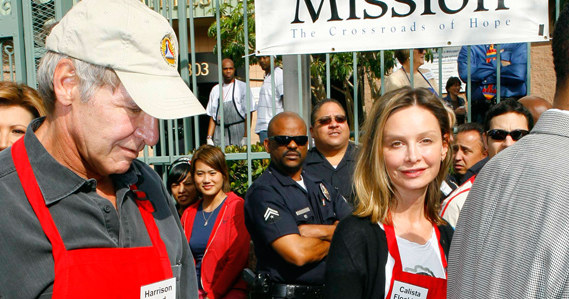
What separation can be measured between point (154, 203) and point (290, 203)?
1879mm

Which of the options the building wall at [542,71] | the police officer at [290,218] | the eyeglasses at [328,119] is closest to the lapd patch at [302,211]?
the police officer at [290,218]

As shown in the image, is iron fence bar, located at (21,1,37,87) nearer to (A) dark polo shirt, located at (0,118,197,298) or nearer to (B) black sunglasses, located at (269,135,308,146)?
(B) black sunglasses, located at (269,135,308,146)

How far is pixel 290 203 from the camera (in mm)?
3543

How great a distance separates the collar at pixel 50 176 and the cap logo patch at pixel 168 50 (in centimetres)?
40

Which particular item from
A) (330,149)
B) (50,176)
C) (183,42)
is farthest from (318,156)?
(50,176)

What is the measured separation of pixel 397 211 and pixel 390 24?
1.96 metres

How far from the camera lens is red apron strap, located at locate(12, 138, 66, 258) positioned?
135 centimetres

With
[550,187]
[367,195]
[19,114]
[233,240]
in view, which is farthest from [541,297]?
[233,240]

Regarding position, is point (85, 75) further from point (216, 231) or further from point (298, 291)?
point (216, 231)

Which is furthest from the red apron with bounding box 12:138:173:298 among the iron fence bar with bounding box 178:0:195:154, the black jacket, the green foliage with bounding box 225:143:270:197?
the green foliage with bounding box 225:143:270:197

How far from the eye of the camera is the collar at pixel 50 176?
4.67 ft

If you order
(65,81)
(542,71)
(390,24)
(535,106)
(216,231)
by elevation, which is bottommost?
(216,231)

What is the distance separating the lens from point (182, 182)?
4684 mm

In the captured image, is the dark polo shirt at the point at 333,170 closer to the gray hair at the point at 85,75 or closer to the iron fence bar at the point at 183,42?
the iron fence bar at the point at 183,42
